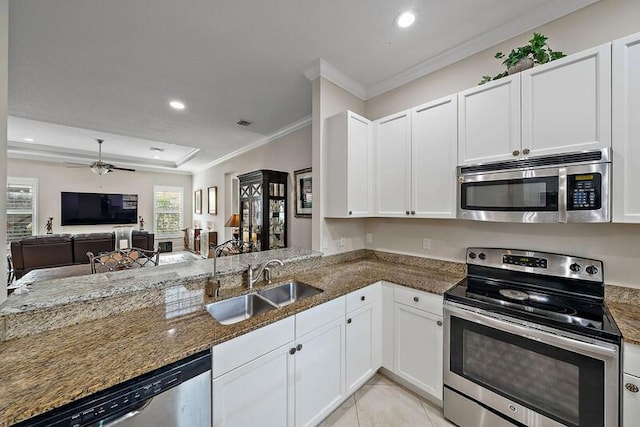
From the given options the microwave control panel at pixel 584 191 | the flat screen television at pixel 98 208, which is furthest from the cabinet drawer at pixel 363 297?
the flat screen television at pixel 98 208

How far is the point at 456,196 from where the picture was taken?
1932 millimetres

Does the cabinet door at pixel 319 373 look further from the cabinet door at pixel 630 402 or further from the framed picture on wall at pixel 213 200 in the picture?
the framed picture on wall at pixel 213 200

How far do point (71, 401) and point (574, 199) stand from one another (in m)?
2.45

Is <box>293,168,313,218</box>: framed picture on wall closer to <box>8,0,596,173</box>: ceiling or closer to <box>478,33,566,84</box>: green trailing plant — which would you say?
<box>8,0,596,173</box>: ceiling

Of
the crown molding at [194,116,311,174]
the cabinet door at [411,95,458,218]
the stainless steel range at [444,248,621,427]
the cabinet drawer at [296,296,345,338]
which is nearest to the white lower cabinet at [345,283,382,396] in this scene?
the cabinet drawer at [296,296,345,338]

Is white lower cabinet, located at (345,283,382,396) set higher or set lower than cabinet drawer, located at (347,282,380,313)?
lower

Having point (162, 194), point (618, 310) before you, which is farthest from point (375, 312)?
point (162, 194)

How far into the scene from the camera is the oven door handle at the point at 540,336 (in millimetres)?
1138

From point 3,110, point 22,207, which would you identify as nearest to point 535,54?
point 3,110

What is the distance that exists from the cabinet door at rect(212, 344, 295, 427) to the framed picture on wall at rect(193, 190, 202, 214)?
23.9 ft

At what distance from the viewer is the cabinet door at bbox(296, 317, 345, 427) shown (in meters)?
1.48

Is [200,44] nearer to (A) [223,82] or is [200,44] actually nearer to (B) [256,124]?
(A) [223,82]

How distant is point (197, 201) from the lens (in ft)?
25.9

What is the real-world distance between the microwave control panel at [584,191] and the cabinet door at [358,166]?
4.61 ft
